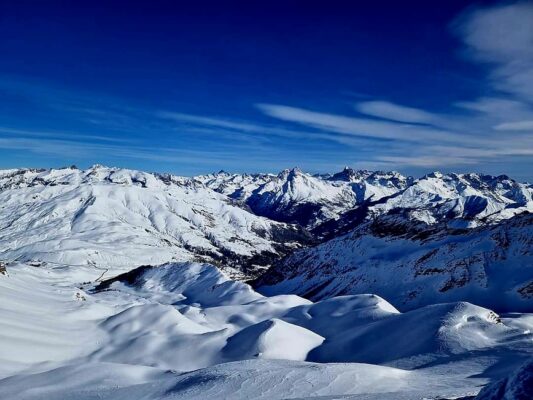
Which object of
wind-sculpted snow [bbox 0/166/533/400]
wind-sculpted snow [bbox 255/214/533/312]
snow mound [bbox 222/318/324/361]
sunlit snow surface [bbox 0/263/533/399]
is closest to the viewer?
sunlit snow surface [bbox 0/263/533/399]

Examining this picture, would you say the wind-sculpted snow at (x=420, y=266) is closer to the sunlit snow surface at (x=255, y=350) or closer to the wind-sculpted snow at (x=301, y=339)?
the wind-sculpted snow at (x=301, y=339)

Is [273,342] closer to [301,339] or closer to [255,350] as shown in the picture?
[255,350]

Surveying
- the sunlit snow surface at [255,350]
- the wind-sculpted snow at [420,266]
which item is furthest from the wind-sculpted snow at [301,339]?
the wind-sculpted snow at [420,266]

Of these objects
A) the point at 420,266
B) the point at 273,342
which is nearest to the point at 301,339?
the point at 273,342

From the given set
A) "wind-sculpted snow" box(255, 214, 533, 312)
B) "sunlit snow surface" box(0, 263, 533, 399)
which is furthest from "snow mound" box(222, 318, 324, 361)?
"wind-sculpted snow" box(255, 214, 533, 312)

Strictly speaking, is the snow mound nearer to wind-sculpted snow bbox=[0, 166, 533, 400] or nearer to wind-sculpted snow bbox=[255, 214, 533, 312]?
wind-sculpted snow bbox=[0, 166, 533, 400]

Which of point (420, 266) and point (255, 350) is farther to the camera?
point (420, 266)
